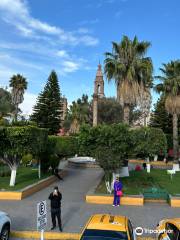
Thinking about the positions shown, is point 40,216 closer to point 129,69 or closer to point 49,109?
point 129,69

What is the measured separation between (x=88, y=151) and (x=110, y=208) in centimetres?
449

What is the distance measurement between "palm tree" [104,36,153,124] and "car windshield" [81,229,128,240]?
18.2 metres

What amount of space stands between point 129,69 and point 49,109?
37.4 m

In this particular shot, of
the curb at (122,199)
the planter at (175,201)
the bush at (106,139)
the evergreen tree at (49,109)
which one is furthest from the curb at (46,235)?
the evergreen tree at (49,109)

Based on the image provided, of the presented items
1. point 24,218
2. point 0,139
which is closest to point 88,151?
point 0,139

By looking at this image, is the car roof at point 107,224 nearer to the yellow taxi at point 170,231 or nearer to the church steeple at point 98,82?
the yellow taxi at point 170,231

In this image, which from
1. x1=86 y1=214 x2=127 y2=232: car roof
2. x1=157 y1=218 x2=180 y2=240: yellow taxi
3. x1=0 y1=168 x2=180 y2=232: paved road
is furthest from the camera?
x1=0 y1=168 x2=180 y2=232: paved road

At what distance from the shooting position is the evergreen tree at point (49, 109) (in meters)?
60.6

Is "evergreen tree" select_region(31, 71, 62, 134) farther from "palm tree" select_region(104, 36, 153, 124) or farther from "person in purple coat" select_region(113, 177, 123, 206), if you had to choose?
"person in purple coat" select_region(113, 177, 123, 206)

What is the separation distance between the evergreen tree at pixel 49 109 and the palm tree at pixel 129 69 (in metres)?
35.3

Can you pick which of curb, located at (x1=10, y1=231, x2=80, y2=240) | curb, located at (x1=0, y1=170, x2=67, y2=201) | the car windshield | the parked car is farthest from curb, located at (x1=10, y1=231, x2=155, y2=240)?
curb, located at (x1=0, y1=170, x2=67, y2=201)

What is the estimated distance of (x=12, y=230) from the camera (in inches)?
441

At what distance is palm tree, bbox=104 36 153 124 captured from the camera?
83.3ft

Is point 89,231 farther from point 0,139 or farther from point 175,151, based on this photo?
point 175,151
